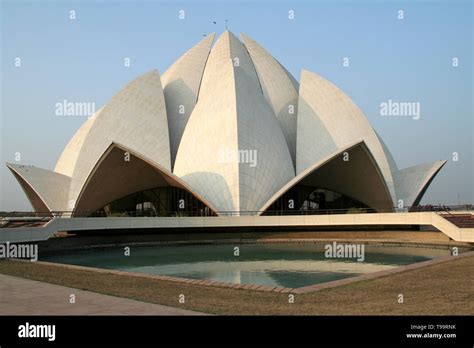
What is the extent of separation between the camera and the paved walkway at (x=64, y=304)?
5.48 metres

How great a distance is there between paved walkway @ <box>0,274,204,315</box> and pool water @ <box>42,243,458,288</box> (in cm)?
449

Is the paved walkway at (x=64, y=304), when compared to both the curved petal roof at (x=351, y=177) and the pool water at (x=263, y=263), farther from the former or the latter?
the curved petal roof at (x=351, y=177)

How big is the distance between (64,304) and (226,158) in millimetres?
21281

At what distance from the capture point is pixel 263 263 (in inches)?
586

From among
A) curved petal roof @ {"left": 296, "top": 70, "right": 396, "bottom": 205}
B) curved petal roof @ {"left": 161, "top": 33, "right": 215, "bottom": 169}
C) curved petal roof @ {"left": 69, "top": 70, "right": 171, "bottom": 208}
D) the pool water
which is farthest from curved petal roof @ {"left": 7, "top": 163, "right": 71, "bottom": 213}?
curved petal roof @ {"left": 296, "top": 70, "right": 396, "bottom": 205}

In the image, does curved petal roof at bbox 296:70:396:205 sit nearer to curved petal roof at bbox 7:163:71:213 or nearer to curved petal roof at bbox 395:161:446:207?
curved petal roof at bbox 395:161:446:207

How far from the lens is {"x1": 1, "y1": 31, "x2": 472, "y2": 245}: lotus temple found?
86.4 ft

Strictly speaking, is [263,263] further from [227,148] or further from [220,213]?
[227,148]

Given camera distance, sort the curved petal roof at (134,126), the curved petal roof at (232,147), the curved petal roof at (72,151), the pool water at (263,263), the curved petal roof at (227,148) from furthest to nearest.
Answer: the curved petal roof at (72,151) → the curved petal roof at (134,126) → the curved petal roof at (227,148) → the curved petal roof at (232,147) → the pool water at (263,263)

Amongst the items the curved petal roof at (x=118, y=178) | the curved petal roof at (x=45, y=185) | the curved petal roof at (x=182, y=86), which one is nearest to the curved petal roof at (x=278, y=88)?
the curved petal roof at (x=182, y=86)

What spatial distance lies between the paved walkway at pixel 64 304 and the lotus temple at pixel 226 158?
1527 centimetres

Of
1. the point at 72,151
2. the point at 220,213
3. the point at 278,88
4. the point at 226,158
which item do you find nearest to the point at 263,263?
the point at 220,213
